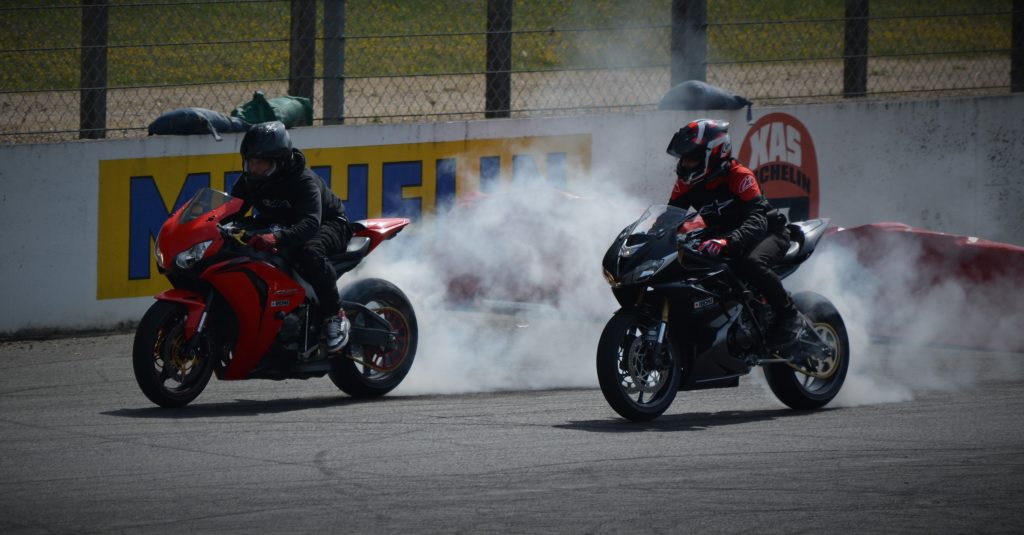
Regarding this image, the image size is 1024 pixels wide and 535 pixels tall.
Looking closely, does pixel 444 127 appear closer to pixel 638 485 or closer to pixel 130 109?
pixel 130 109

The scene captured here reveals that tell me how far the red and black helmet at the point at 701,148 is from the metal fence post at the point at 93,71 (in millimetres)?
5930

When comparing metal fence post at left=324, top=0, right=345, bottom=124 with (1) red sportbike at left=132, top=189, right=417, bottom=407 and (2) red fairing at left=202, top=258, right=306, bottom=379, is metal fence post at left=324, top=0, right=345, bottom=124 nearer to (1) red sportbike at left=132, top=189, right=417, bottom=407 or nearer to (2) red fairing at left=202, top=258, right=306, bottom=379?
(1) red sportbike at left=132, top=189, right=417, bottom=407

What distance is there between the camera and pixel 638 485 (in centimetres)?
661

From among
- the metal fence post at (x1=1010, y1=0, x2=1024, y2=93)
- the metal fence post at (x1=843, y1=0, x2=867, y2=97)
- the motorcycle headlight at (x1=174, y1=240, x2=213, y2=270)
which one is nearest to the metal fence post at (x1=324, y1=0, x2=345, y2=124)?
the motorcycle headlight at (x1=174, y1=240, x2=213, y2=270)

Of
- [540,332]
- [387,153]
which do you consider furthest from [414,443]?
[387,153]

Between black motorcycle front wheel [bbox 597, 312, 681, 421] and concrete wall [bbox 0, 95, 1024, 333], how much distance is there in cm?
509

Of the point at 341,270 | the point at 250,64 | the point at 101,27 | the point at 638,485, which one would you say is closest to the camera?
the point at 638,485

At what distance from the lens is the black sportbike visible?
8.23 m

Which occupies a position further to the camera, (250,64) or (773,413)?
(250,64)

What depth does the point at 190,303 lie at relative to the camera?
333 inches

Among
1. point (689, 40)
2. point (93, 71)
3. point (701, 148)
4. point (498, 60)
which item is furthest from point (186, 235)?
point (689, 40)

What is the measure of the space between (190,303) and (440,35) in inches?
253

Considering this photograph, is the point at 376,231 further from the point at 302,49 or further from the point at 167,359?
the point at 302,49

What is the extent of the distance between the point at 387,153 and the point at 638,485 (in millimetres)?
6874
